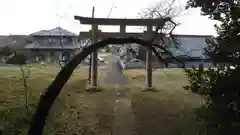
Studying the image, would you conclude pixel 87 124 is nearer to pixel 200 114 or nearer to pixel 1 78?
pixel 200 114

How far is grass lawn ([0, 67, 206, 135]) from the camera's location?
21.6 ft

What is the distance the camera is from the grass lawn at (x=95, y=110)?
6.59m

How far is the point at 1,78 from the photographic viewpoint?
38.4 ft

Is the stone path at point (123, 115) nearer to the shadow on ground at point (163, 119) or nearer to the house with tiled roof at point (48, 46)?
the shadow on ground at point (163, 119)

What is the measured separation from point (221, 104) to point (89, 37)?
23.2ft

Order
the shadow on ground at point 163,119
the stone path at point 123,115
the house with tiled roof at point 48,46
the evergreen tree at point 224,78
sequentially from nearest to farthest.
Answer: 1. the evergreen tree at point 224,78
2. the shadow on ground at point 163,119
3. the stone path at point 123,115
4. the house with tiled roof at point 48,46

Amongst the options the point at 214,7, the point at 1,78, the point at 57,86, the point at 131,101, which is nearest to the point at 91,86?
the point at 131,101

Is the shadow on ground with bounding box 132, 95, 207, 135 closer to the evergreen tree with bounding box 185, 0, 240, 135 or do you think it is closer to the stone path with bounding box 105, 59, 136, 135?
the stone path with bounding box 105, 59, 136, 135

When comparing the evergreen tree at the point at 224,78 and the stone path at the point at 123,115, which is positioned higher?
the evergreen tree at the point at 224,78

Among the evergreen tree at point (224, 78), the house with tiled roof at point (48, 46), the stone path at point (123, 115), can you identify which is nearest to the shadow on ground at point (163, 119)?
the stone path at point (123, 115)

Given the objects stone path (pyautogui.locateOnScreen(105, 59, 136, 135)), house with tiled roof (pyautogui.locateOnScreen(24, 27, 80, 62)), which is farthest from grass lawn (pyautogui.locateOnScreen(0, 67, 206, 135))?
house with tiled roof (pyautogui.locateOnScreen(24, 27, 80, 62))

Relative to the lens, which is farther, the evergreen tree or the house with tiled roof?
the house with tiled roof

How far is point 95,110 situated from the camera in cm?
812

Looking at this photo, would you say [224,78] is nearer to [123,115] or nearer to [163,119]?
[163,119]
